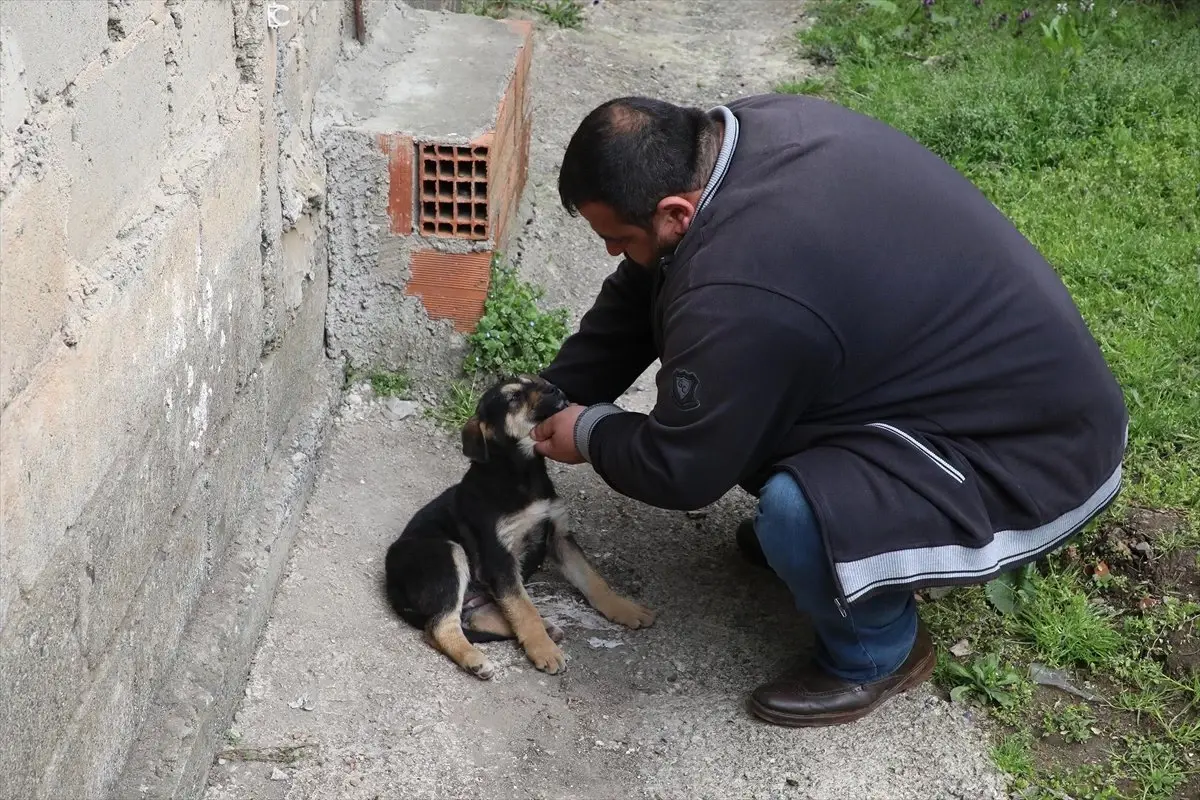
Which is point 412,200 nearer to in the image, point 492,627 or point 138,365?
point 492,627

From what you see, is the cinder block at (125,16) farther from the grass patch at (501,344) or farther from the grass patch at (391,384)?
the grass patch at (391,384)

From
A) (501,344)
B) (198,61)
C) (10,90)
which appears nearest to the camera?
(10,90)

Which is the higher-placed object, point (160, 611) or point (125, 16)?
point (125, 16)

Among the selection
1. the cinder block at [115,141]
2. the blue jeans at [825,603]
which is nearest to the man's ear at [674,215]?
the blue jeans at [825,603]

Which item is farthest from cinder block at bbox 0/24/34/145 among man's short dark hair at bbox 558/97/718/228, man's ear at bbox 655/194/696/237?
man's ear at bbox 655/194/696/237

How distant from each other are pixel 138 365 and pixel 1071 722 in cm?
272

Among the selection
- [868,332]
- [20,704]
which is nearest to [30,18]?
[20,704]

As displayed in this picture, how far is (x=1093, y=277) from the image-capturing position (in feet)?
18.9

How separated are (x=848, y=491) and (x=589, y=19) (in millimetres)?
6340

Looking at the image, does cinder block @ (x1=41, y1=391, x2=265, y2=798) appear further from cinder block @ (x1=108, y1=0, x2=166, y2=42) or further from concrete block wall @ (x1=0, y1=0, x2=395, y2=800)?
cinder block @ (x1=108, y1=0, x2=166, y2=42)

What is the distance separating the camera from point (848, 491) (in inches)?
125

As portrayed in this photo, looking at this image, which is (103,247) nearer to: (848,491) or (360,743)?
(360,743)

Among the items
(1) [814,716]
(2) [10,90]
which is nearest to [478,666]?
(1) [814,716]

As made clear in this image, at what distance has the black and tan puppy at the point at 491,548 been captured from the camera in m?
3.79
